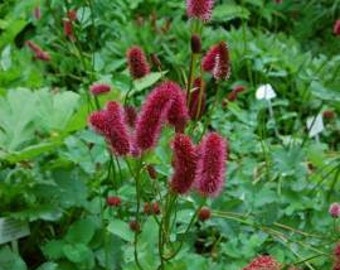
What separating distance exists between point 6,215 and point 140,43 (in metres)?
1.77

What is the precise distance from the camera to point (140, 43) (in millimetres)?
3389

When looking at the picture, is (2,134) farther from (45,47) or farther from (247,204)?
(45,47)

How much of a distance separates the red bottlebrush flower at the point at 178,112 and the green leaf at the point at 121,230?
0.89ft

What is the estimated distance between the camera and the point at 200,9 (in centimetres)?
137

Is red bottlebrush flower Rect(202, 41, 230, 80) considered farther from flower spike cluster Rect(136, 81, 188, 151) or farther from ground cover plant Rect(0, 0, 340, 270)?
flower spike cluster Rect(136, 81, 188, 151)

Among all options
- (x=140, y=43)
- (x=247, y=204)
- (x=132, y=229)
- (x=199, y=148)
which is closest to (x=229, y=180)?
(x=247, y=204)

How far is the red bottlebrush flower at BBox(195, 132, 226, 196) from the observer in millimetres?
1243

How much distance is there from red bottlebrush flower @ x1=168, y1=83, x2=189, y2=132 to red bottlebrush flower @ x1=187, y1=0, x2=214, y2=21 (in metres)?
0.14

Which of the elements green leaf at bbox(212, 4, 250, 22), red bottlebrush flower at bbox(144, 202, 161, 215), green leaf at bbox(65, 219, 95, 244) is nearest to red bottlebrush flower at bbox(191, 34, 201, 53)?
red bottlebrush flower at bbox(144, 202, 161, 215)

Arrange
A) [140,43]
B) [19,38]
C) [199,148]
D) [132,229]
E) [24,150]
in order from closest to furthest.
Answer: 1. [199,148]
2. [132,229]
3. [24,150]
4. [140,43]
5. [19,38]

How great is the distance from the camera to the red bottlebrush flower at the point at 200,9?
137 cm

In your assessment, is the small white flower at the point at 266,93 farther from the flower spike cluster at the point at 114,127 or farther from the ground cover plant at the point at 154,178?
the flower spike cluster at the point at 114,127

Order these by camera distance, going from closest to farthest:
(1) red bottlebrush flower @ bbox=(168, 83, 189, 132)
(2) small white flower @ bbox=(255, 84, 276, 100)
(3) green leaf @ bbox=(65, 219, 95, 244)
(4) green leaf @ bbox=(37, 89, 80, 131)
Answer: (1) red bottlebrush flower @ bbox=(168, 83, 189, 132) < (3) green leaf @ bbox=(65, 219, 95, 244) < (4) green leaf @ bbox=(37, 89, 80, 131) < (2) small white flower @ bbox=(255, 84, 276, 100)

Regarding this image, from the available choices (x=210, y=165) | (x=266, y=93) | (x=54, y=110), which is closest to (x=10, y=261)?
(x=54, y=110)
